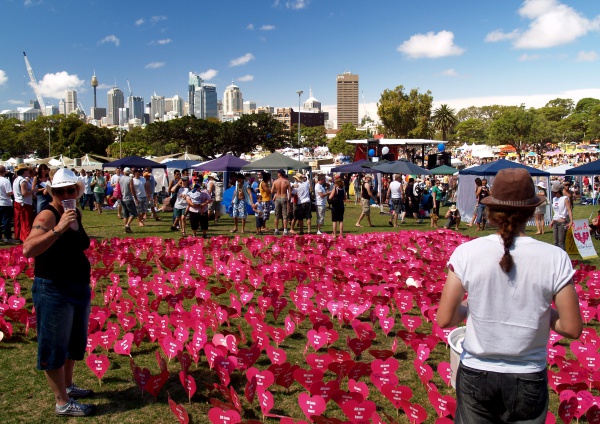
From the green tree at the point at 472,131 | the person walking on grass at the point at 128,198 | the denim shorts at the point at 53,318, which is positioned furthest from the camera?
the green tree at the point at 472,131

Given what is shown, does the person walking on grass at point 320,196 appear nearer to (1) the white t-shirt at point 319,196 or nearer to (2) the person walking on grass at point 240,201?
(1) the white t-shirt at point 319,196

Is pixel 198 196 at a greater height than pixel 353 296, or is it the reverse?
pixel 198 196

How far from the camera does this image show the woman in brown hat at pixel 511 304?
2.09 metres

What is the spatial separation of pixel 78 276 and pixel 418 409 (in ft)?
8.09

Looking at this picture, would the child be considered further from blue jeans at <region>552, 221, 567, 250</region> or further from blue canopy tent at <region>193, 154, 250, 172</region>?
blue jeans at <region>552, 221, 567, 250</region>

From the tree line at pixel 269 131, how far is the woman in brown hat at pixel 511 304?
54.8 metres

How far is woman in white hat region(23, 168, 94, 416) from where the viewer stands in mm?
3399

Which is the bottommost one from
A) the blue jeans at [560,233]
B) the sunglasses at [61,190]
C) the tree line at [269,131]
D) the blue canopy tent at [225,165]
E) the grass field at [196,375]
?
the grass field at [196,375]

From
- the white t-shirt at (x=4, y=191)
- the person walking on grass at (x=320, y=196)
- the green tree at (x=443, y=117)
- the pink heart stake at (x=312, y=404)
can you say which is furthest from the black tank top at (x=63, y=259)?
the green tree at (x=443, y=117)

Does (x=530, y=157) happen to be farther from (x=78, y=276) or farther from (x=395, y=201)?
(x=78, y=276)

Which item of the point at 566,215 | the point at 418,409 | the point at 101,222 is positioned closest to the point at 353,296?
the point at 418,409

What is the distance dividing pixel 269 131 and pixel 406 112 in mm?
16066

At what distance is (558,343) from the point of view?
17.6ft

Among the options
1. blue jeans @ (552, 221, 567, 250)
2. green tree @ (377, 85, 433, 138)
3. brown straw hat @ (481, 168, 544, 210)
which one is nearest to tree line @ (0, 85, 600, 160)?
green tree @ (377, 85, 433, 138)
